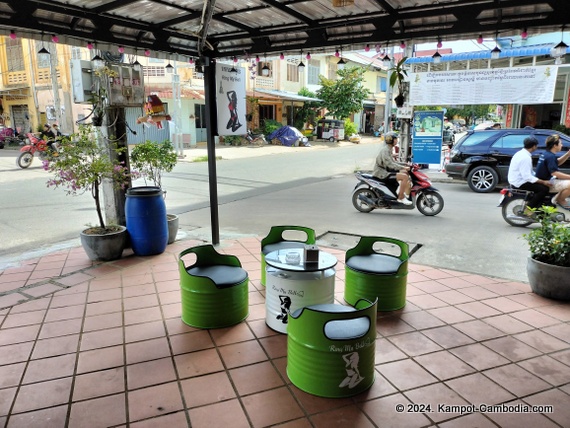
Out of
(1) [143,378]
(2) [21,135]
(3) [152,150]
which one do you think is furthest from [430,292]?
(2) [21,135]

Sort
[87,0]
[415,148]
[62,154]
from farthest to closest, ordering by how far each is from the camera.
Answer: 1. [415,148]
2. [62,154]
3. [87,0]

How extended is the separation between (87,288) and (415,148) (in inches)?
413

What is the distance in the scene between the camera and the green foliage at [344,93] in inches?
1064

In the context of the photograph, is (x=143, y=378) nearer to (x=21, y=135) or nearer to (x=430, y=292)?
(x=430, y=292)

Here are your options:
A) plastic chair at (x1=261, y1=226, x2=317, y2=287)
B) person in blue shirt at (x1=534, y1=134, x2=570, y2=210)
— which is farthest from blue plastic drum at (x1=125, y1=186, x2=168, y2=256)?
person in blue shirt at (x1=534, y1=134, x2=570, y2=210)

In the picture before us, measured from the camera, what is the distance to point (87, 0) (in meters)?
3.97

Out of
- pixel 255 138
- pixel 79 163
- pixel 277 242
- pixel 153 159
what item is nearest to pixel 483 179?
pixel 277 242

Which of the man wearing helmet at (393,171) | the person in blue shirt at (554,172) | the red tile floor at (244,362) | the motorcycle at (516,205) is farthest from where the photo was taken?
the man wearing helmet at (393,171)

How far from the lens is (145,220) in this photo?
4.90 metres

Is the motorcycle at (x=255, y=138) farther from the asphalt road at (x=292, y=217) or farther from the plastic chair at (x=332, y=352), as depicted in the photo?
the plastic chair at (x=332, y=352)

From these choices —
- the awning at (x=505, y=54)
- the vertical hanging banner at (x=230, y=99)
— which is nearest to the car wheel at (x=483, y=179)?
the awning at (x=505, y=54)

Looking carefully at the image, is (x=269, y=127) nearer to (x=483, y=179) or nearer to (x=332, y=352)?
(x=483, y=179)

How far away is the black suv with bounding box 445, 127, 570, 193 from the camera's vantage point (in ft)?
32.1

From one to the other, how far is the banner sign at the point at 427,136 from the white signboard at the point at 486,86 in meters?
0.47
